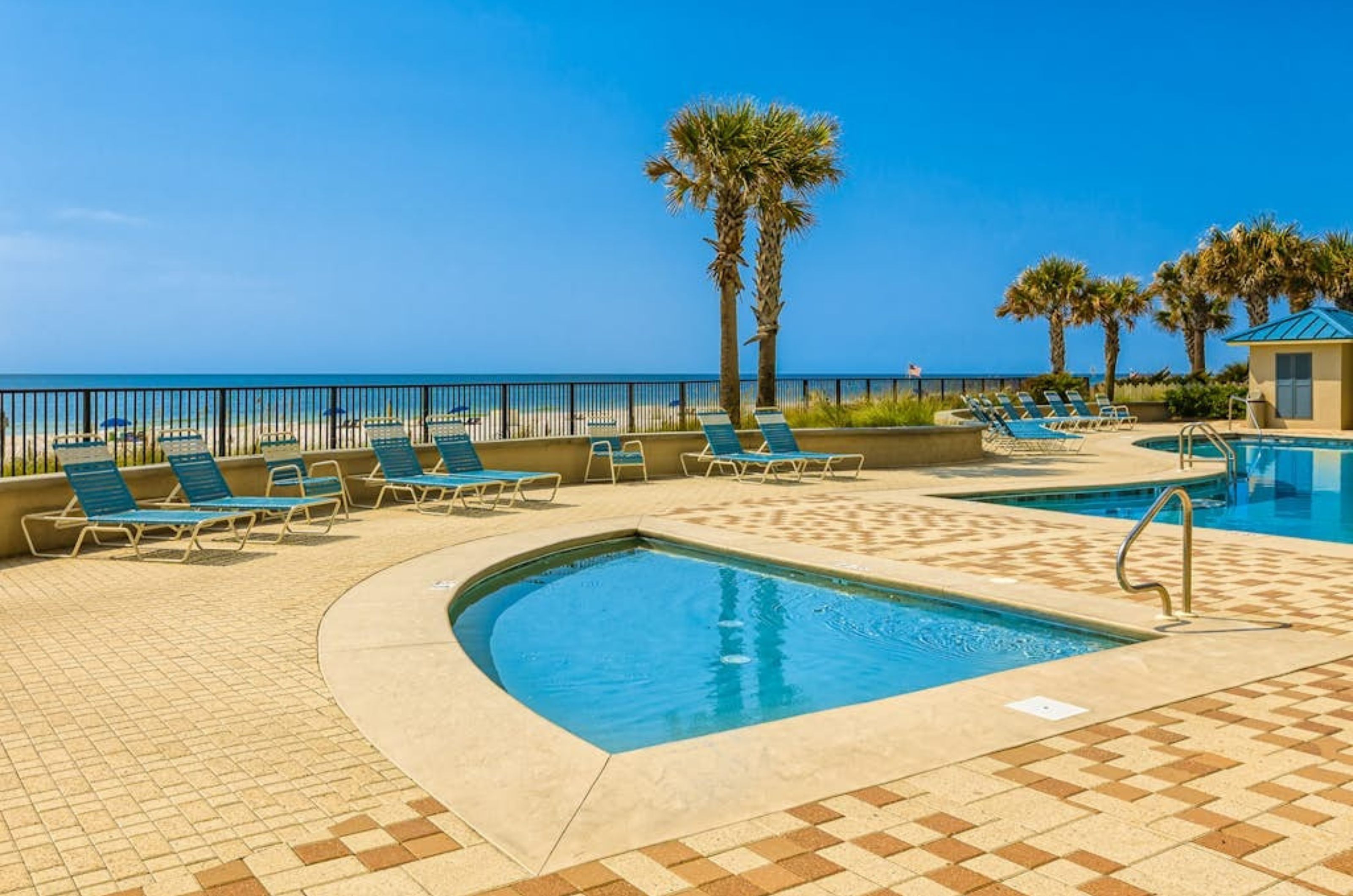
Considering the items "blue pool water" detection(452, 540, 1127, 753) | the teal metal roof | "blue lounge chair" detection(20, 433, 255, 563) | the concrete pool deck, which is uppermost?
the teal metal roof

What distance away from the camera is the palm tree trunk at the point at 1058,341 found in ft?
137

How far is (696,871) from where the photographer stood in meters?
3.22

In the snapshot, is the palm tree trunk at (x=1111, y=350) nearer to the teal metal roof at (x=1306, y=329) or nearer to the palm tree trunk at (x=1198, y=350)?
the palm tree trunk at (x=1198, y=350)

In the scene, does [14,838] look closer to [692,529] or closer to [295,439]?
[692,529]

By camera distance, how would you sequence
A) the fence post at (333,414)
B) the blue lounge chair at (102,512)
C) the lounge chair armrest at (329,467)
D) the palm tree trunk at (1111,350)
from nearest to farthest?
the blue lounge chair at (102,512)
the lounge chair armrest at (329,467)
the fence post at (333,414)
the palm tree trunk at (1111,350)

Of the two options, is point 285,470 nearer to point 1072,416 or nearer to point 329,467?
point 329,467

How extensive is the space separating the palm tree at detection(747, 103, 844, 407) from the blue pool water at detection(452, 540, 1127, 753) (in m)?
11.6

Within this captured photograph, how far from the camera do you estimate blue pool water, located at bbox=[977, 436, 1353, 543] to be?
12.2 meters

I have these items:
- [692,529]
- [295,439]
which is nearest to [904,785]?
[692,529]

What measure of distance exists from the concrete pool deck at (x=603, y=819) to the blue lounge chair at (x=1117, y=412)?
2275 centimetres

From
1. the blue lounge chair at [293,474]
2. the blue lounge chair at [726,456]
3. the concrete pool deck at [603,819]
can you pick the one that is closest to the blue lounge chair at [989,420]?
the blue lounge chair at [726,456]

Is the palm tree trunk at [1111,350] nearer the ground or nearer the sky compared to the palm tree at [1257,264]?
nearer the ground

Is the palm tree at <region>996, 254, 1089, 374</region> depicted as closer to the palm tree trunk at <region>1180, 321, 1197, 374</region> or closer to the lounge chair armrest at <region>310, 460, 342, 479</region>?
the palm tree trunk at <region>1180, 321, 1197, 374</region>

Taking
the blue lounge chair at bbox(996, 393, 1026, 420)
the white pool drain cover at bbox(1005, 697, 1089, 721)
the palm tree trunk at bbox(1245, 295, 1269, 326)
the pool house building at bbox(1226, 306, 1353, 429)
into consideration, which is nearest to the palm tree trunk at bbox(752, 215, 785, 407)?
the blue lounge chair at bbox(996, 393, 1026, 420)
